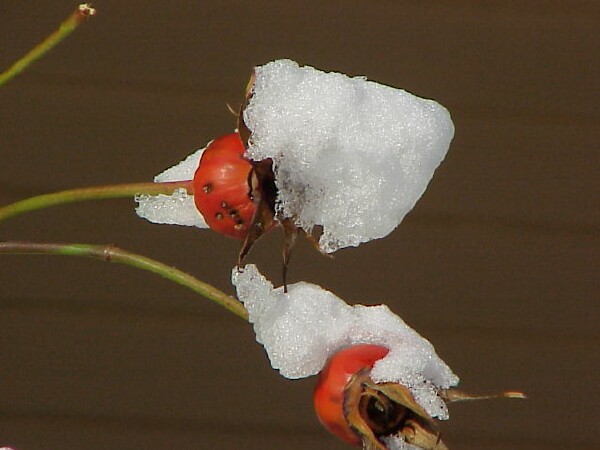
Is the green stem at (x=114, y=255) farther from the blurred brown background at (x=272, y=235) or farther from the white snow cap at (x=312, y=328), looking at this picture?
the blurred brown background at (x=272, y=235)

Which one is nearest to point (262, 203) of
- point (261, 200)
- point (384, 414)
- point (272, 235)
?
point (261, 200)

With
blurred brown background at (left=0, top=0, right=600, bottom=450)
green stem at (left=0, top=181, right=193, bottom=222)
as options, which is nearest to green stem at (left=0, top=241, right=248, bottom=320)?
green stem at (left=0, top=181, right=193, bottom=222)

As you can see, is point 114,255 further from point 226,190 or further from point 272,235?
point 272,235

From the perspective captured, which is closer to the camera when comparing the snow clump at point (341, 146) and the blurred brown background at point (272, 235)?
the snow clump at point (341, 146)

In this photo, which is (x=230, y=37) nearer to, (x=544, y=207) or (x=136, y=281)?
(x=136, y=281)

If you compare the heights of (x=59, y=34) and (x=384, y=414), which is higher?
(x=59, y=34)

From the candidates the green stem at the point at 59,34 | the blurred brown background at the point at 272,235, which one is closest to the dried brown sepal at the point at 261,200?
the green stem at the point at 59,34
